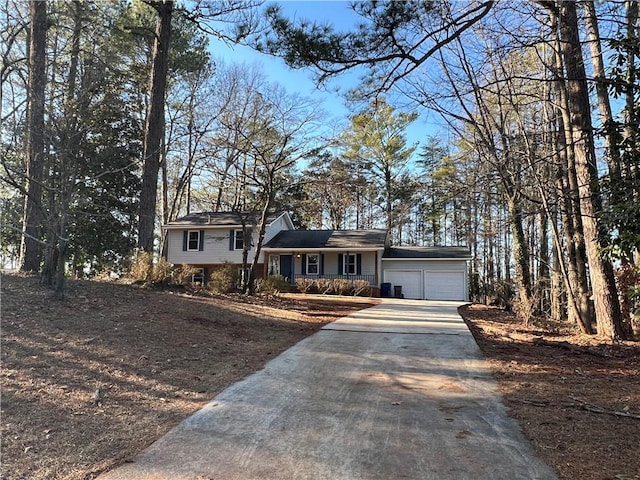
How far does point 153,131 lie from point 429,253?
647 inches

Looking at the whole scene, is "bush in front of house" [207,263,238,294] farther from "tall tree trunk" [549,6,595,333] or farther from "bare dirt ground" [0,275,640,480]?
"tall tree trunk" [549,6,595,333]

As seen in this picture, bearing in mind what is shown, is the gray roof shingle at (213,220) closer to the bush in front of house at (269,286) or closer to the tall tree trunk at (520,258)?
the bush in front of house at (269,286)

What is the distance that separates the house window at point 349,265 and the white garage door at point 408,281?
178 cm

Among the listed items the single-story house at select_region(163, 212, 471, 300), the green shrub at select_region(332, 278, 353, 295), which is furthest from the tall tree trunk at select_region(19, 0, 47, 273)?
the single-story house at select_region(163, 212, 471, 300)

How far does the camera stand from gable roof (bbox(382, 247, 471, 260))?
22.8 metres

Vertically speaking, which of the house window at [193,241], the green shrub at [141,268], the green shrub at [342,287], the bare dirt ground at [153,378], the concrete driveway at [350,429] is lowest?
the concrete driveway at [350,429]

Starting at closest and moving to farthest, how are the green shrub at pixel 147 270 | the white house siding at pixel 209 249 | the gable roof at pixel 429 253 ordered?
the green shrub at pixel 147 270 < the gable roof at pixel 429 253 < the white house siding at pixel 209 249

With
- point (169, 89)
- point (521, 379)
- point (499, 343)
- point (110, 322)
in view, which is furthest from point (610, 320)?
point (169, 89)

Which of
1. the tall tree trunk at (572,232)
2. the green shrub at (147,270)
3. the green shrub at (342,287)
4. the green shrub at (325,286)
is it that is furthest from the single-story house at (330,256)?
the green shrub at (147,270)

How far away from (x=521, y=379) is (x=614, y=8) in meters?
5.69

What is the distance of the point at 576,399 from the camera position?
4.65 m

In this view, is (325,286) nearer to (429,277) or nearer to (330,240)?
(330,240)

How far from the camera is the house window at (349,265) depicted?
2393cm

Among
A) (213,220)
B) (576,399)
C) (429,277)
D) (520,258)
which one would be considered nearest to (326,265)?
(429,277)
